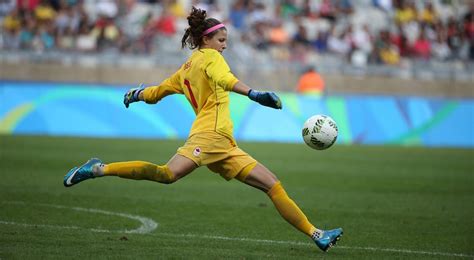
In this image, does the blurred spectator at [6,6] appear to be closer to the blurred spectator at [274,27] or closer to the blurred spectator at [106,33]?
the blurred spectator at [274,27]

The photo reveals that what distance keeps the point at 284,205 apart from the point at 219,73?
144cm

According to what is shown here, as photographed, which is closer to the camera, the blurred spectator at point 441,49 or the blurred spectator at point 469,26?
the blurred spectator at point 441,49

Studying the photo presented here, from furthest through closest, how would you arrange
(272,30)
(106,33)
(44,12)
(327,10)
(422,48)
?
1. (327,10)
2. (422,48)
3. (272,30)
4. (44,12)
5. (106,33)

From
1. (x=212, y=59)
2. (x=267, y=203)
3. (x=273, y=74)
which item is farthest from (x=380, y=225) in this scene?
(x=273, y=74)

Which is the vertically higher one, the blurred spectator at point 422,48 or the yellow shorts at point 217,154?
the yellow shorts at point 217,154

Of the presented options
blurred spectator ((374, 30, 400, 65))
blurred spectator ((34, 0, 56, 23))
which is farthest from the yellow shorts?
blurred spectator ((374, 30, 400, 65))

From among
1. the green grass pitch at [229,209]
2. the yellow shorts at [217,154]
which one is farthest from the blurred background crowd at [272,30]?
the yellow shorts at [217,154]

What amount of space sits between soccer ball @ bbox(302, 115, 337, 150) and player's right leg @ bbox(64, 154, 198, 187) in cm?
122

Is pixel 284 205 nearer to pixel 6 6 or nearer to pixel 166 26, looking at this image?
pixel 166 26

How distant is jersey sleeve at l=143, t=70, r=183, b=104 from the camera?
9039mm

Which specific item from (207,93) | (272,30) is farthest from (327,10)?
(207,93)

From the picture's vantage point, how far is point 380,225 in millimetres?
10930

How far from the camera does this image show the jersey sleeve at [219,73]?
27.0 feet

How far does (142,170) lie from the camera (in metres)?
8.51
